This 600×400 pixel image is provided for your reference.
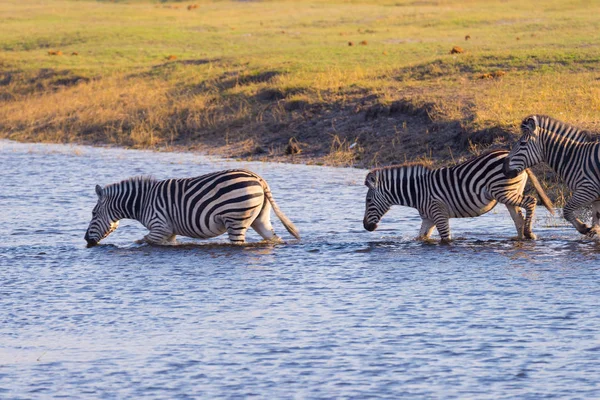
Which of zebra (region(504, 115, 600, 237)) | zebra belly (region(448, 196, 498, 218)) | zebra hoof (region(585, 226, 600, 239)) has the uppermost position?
zebra (region(504, 115, 600, 237))

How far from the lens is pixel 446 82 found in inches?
939

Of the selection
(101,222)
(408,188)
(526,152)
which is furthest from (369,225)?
(101,222)

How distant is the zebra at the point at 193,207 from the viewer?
1212 centimetres

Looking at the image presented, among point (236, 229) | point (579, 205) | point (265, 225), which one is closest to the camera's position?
point (579, 205)

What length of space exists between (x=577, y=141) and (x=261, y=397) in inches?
253

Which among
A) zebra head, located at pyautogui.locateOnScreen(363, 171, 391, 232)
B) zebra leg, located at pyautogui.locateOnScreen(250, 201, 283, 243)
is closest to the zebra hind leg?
zebra head, located at pyautogui.locateOnScreen(363, 171, 391, 232)

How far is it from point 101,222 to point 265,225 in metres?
2.00

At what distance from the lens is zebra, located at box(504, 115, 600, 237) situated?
465 inches

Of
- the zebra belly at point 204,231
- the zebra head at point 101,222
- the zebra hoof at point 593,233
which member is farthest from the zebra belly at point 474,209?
the zebra head at point 101,222

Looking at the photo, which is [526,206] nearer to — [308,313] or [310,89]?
[308,313]

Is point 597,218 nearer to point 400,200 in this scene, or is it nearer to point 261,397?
point 400,200

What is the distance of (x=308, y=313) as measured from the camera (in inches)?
363

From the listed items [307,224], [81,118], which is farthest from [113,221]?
[81,118]

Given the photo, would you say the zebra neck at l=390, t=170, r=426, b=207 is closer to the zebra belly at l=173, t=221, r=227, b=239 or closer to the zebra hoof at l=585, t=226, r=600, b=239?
the zebra hoof at l=585, t=226, r=600, b=239
